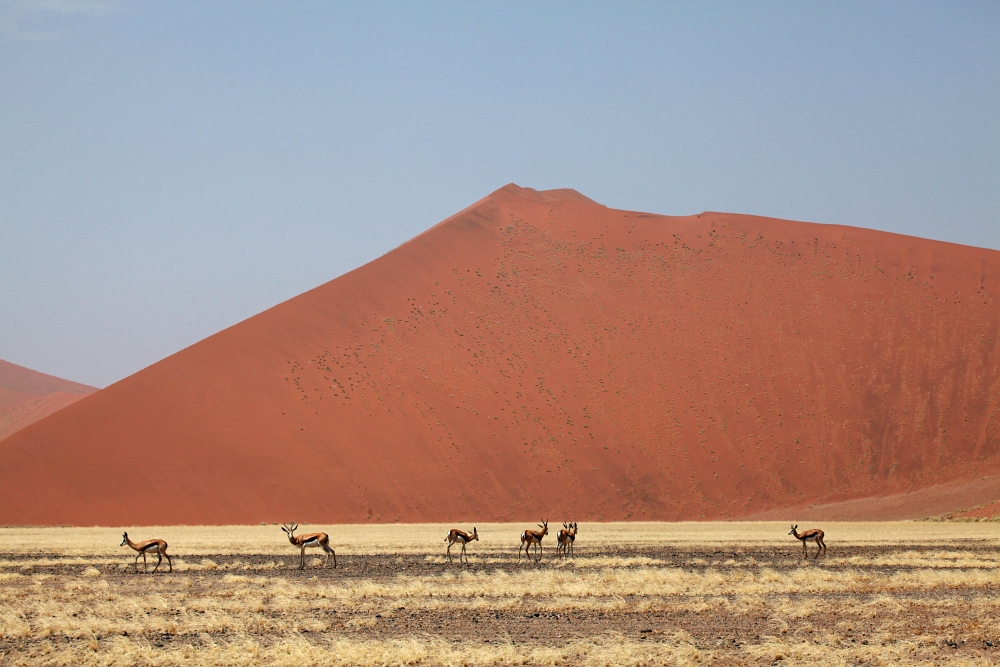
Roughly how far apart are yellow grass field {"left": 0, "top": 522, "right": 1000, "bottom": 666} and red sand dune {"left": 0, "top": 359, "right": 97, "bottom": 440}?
199 ft

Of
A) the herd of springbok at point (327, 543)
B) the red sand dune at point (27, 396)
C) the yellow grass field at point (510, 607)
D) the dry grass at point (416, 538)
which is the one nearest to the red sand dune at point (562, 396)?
the dry grass at point (416, 538)

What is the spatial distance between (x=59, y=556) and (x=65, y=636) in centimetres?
1475

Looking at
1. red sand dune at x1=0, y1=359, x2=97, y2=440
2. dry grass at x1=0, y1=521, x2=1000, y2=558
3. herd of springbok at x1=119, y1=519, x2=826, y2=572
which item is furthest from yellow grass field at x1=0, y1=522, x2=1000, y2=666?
red sand dune at x1=0, y1=359, x2=97, y2=440

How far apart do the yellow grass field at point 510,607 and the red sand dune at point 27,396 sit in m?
60.7

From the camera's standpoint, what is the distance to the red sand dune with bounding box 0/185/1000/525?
50094 mm

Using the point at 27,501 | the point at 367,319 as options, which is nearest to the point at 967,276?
the point at 367,319

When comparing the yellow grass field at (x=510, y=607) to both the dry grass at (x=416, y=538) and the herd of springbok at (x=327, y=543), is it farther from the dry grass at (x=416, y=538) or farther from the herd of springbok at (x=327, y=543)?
the dry grass at (x=416, y=538)

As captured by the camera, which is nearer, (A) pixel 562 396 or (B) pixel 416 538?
(B) pixel 416 538

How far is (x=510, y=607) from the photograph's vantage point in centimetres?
1591

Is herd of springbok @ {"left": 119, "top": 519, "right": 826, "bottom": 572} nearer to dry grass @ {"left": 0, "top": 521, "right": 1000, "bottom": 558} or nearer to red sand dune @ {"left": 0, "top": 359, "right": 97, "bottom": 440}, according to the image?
dry grass @ {"left": 0, "top": 521, "right": 1000, "bottom": 558}

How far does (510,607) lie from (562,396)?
4266cm

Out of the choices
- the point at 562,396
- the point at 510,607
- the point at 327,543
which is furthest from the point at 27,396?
the point at 510,607

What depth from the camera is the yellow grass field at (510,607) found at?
11.7 metres

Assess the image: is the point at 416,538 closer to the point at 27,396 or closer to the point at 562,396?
A: the point at 562,396
